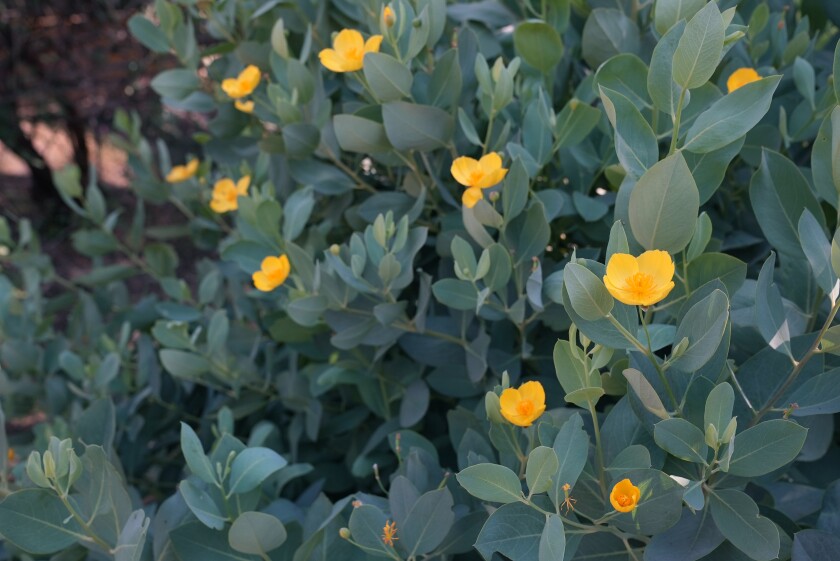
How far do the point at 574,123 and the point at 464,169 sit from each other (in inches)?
5.5

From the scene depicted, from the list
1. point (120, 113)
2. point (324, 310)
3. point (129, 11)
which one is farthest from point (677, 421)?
point (129, 11)

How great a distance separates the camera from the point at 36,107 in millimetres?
3623

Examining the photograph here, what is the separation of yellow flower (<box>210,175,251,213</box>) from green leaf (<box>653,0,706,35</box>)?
66 centimetres

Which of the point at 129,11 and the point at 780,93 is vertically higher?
the point at 780,93

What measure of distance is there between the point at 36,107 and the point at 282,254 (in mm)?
3012

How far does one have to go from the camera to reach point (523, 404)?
76cm

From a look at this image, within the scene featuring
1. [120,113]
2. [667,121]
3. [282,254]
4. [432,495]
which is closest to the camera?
[432,495]

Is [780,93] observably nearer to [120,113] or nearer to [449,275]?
[449,275]

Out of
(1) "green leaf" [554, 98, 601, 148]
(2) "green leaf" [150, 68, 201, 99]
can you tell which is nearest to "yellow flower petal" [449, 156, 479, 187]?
(1) "green leaf" [554, 98, 601, 148]

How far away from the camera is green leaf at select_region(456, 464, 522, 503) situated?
0.67 meters

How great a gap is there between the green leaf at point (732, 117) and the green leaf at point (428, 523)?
38 centimetres

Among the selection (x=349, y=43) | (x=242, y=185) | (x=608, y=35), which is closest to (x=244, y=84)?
(x=242, y=185)

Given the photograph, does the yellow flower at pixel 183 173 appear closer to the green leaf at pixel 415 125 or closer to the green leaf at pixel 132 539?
the green leaf at pixel 415 125

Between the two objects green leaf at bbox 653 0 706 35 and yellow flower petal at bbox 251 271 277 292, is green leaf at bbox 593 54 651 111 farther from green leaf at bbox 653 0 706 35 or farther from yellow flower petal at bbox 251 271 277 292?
yellow flower petal at bbox 251 271 277 292
